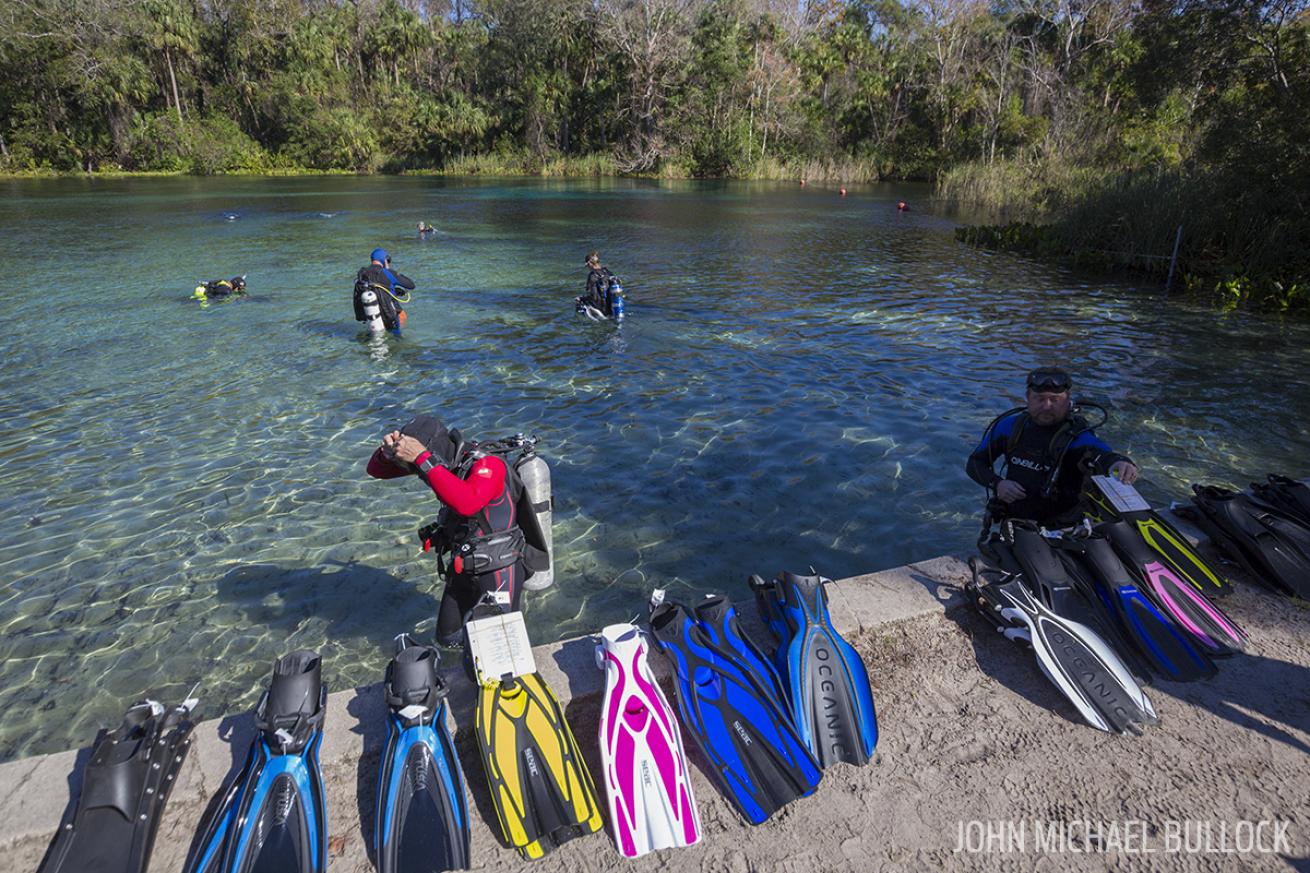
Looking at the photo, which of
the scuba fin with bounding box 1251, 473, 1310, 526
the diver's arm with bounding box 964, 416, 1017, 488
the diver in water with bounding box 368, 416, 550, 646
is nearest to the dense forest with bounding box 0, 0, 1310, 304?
the scuba fin with bounding box 1251, 473, 1310, 526

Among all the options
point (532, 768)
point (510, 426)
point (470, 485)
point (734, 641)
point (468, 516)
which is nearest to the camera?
point (532, 768)

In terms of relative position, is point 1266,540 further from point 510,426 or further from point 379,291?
point 379,291

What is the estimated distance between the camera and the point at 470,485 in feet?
13.4

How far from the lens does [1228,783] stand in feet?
10.4

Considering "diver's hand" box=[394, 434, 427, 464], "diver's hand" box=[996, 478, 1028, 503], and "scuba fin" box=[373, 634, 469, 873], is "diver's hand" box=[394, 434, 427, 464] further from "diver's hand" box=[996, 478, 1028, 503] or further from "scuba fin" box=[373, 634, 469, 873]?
"diver's hand" box=[996, 478, 1028, 503]

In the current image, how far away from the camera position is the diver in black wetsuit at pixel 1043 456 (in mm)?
4645

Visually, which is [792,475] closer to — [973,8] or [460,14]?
[973,8]

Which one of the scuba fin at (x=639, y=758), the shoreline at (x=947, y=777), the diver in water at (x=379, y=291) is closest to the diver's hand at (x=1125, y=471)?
the shoreline at (x=947, y=777)

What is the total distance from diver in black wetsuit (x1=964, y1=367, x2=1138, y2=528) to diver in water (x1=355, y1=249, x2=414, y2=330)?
1022 cm

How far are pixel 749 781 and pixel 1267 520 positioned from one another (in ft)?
13.4

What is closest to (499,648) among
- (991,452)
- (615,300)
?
(991,452)

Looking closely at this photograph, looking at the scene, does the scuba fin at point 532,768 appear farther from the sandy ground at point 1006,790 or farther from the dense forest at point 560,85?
→ the dense forest at point 560,85

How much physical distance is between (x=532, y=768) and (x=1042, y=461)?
13.0ft

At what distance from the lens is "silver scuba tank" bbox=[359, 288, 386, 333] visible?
12312 millimetres
